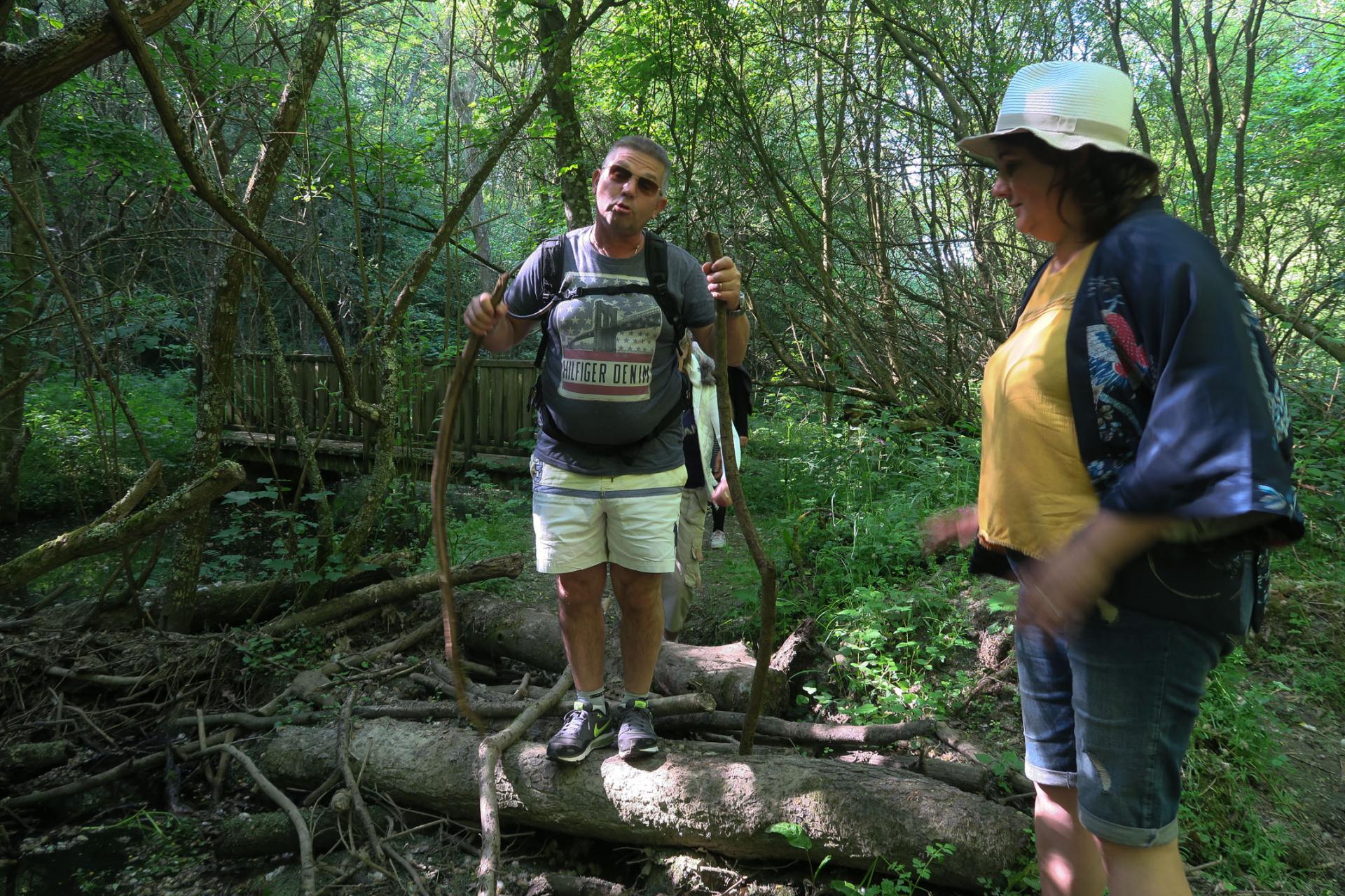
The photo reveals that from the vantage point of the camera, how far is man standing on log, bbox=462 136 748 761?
2.63m

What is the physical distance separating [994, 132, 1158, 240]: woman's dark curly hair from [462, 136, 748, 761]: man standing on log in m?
1.21

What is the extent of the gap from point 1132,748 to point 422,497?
→ 598 cm

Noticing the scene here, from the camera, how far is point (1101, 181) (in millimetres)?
1462

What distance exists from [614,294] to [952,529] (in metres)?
1.35

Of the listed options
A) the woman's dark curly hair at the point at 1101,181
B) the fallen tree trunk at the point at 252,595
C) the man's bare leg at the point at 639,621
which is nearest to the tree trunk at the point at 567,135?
the fallen tree trunk at the point at 252,595

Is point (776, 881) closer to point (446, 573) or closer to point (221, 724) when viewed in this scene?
point (446, 573)

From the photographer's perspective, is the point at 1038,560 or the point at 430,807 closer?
the point at 1038,560

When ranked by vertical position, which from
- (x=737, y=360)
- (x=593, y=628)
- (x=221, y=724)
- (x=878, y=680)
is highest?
(x=737, y=360)

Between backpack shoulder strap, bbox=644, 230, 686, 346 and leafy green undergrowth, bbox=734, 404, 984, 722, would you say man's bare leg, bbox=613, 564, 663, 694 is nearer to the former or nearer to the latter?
backpack shoulder strap, bbox=644, 230, 686, 346

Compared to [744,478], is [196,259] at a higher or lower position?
higher

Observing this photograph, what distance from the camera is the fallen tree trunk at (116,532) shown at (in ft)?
9.14

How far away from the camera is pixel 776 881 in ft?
7.98

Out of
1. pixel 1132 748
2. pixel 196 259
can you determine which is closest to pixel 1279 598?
pixel 1132 748

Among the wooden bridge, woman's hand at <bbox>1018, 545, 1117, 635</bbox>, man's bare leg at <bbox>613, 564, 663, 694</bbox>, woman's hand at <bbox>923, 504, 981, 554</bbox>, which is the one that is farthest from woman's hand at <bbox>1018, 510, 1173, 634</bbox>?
the wooden bridge
